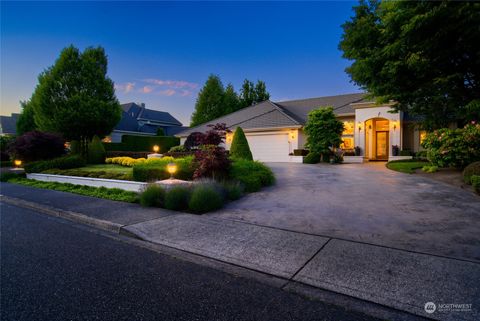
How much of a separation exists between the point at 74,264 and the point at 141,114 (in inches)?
1495

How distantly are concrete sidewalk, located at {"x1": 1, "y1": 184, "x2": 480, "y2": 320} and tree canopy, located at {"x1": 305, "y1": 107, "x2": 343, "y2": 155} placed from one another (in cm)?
1475

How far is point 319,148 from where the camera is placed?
18734 mm

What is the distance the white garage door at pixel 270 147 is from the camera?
Answer: 71.6 feet

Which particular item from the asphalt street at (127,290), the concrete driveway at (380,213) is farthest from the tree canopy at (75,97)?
the asphalt street at (127,290)

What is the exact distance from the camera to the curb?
213 inches

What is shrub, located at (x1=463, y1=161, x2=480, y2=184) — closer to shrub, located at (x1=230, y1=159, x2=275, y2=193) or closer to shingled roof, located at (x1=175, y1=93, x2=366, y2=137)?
shrub, located at (x1=230, y1=159, x2=275, y2=193)

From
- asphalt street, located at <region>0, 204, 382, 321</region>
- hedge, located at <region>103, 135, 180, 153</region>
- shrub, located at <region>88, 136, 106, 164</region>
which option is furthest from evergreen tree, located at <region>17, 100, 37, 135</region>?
asphalt street, located at <region>0, 204, 382, 321</region>

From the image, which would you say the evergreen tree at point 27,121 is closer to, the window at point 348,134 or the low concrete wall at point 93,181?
the low concrete wall at point 93,181

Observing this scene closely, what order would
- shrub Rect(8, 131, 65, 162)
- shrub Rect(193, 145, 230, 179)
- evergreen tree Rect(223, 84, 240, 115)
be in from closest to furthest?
1. shrub Rect(193, 145, 230, 179)
2. shrub Rect(8, 131, 65, 162)
3. evergreen tree Rect(223, 84, 240, 115)

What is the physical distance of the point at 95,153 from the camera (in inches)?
776

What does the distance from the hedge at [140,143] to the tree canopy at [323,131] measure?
17.2 metres

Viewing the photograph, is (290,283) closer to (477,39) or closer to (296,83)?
(477,39)

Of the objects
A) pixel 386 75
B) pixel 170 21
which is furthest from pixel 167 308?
pixel 170 21

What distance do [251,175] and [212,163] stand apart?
154cm
